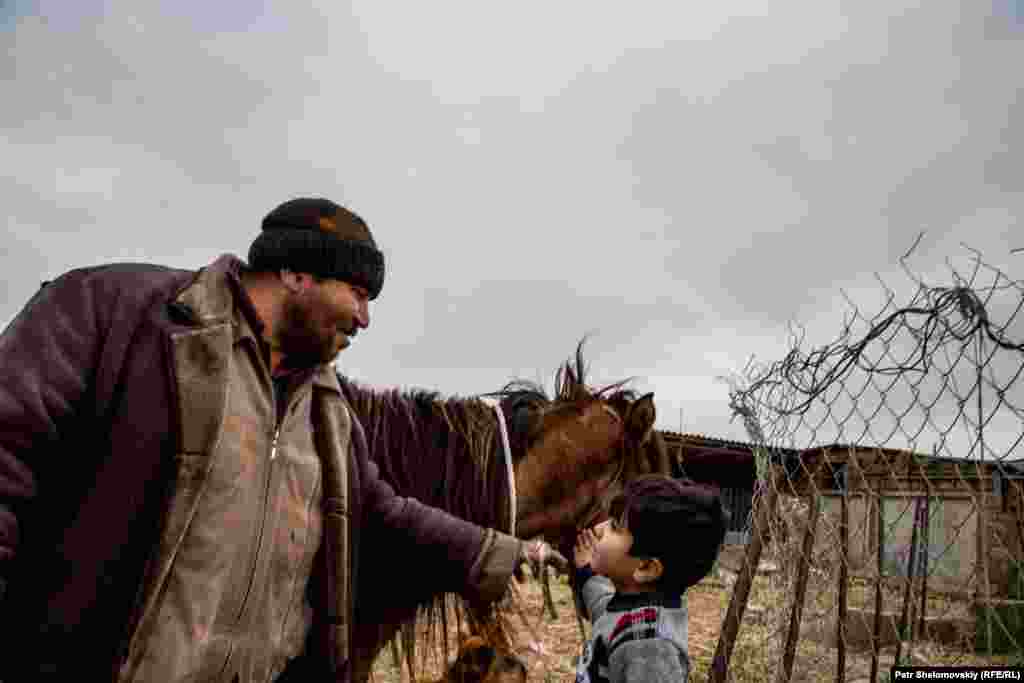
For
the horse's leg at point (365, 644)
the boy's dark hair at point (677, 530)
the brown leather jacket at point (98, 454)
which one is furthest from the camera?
the horse's leg at point (365, 644)

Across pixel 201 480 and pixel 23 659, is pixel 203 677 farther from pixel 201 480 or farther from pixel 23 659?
pixel 201 480

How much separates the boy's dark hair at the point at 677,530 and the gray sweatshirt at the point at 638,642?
0.27 ft

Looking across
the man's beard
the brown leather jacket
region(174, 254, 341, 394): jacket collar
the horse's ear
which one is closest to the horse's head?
the horse's ear

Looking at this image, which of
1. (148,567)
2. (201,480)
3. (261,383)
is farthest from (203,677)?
(261,383)

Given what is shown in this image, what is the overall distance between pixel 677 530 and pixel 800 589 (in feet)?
5.39

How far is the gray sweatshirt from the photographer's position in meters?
1.87

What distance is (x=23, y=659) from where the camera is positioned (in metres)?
1.36

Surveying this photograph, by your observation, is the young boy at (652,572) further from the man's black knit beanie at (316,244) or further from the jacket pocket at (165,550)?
the jacket pocket at (165,550)

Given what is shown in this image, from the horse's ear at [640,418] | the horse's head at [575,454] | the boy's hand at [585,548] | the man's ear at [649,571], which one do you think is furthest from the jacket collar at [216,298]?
the horse's ear at [640,418]

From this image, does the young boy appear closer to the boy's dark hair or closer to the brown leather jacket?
the boy's dark hair

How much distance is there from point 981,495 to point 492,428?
192 cm

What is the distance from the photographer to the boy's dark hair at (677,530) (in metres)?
1.99

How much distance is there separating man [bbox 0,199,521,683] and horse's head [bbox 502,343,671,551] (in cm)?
124

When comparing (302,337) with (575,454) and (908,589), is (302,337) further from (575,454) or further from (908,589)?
(908,589)
